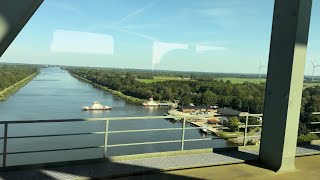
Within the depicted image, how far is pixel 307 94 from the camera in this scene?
3.87 m

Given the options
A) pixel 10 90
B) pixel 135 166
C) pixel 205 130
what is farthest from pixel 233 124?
pixel 10 90

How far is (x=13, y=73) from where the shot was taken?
8.34ft

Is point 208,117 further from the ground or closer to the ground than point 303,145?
further from the ground

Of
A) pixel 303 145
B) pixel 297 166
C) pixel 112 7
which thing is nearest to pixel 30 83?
pixel 112 7

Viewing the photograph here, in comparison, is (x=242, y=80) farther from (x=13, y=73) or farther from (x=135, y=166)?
(x=13, y=73)

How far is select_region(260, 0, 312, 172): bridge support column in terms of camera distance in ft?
10.6

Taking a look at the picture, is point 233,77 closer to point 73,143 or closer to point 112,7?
point 112,7

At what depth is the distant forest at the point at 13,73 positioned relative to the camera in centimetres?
241

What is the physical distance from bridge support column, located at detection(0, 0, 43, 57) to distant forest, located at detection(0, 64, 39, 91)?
1392 mm

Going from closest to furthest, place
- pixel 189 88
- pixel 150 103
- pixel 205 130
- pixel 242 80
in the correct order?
pixel 150 103 → pixel 189 88 → pixel 242 80 → pixel 205 130

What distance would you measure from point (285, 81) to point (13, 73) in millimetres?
2537

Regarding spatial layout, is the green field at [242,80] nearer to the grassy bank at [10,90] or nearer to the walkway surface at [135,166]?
the walkway surface at [135,166]

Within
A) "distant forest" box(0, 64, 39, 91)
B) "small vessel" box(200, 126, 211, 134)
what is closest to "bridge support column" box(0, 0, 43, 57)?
"distant forest" box(0, 64, 39, 91)

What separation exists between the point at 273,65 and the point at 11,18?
118 inches
